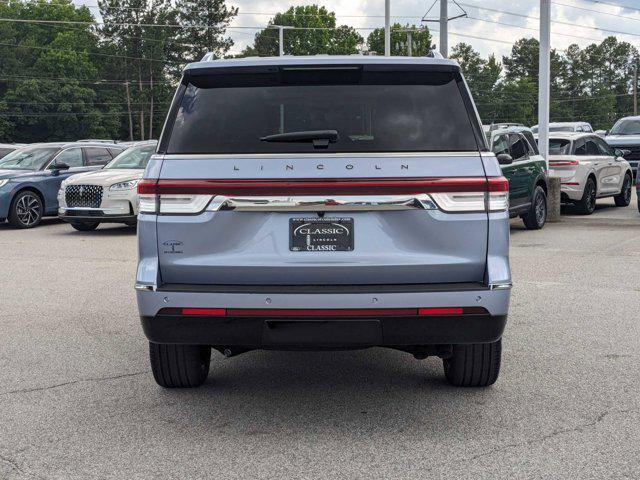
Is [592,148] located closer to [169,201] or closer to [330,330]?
[330,330]

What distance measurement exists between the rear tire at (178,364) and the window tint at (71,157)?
14382mm

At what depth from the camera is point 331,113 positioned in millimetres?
4965

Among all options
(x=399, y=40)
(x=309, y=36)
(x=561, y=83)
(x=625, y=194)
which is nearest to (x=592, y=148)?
(x=625, y=194)

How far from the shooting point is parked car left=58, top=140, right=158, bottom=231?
16.4 metres

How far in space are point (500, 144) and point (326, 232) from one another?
35.8ft

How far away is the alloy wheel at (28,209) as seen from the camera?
18.2 metres

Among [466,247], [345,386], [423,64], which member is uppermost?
[423,64]

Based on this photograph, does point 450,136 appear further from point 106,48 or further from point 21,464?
point 106,48

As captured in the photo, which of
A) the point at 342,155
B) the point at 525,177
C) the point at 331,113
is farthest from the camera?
the point at 525,177

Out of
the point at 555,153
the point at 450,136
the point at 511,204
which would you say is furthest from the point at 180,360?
the point at 555,153

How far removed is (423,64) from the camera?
505 centimetres

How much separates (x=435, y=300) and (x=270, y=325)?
2.73ft

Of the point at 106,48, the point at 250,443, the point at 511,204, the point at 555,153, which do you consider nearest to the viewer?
the point at 250,443

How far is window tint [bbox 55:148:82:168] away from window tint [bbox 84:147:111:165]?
18cm
